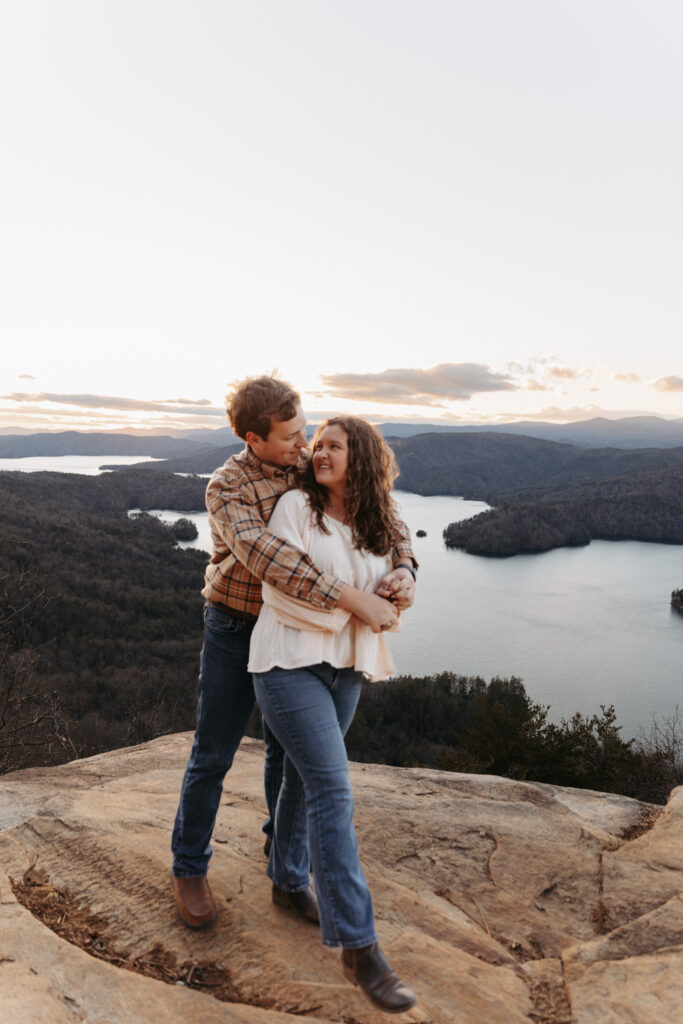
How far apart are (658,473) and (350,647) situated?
124458 mm

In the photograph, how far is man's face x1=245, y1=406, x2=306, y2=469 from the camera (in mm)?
2082

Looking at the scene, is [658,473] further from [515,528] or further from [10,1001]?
[10,1001]

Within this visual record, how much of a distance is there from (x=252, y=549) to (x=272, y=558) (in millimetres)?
72

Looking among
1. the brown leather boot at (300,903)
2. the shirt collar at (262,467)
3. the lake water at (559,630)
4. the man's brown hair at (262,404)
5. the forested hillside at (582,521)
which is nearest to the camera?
the man's brown hair at (262,404)

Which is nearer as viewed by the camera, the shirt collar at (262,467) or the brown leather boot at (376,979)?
the brown leather boot at (376,979)

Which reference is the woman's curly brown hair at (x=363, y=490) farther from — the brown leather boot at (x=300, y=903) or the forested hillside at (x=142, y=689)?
the forested hillside at (x=142, y=689)

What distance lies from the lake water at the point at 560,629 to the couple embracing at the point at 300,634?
2964 centimetres

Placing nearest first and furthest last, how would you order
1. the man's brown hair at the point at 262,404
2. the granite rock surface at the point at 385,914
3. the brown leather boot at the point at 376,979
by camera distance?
1. the brown leather boot at the point at 376,979
2. the granite rock surface at the point at 385,914
3. the man's brown hair at the point at 262,404

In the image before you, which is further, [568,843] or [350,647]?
[568,843]

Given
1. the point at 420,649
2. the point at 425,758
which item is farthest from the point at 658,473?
the point at 425,758

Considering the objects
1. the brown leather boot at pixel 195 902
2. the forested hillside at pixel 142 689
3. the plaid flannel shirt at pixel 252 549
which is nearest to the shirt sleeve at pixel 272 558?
the plaid flannel shirt at pixel 252 549

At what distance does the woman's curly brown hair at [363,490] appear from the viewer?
2.09 metres

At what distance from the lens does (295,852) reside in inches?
90.4

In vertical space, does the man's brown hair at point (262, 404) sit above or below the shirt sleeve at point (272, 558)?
above
